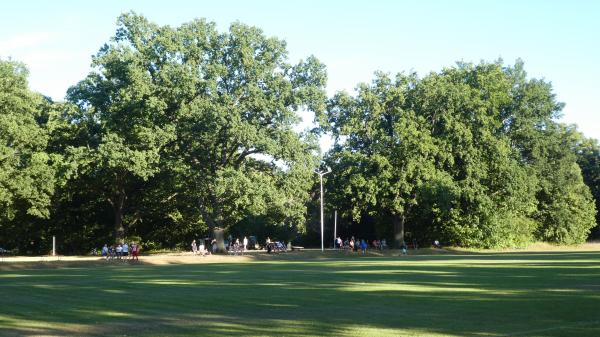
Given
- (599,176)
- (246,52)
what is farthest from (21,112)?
(599,176)

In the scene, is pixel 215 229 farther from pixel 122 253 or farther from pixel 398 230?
pixel 398 230

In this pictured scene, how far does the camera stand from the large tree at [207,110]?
58.0m

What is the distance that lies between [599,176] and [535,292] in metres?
89.4

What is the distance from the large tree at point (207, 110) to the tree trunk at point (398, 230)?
14.7 meters

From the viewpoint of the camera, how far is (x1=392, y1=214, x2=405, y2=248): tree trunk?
73000mm

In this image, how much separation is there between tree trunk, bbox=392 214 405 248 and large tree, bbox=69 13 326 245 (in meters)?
14.7

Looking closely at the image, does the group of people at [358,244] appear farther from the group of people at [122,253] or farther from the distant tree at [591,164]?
the distant tree at [591,164]

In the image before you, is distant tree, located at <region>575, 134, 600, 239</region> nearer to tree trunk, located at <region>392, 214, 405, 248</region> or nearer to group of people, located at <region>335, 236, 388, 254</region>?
group of people, located at <region>335, 236, 388, 254</region>

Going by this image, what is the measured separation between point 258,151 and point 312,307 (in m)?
42.7

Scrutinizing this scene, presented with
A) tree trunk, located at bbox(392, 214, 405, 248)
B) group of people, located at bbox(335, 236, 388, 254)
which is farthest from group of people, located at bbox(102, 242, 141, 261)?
tree trunk, located at bbox(392, 214, 405, 248)

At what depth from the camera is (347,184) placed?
2749 inches

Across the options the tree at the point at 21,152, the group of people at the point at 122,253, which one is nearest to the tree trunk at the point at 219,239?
the group of people at the point at 122,253

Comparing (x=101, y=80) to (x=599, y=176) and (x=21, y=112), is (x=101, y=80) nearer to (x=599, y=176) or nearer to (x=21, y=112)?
(x=21, y=112)

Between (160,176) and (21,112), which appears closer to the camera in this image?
(21,112)
